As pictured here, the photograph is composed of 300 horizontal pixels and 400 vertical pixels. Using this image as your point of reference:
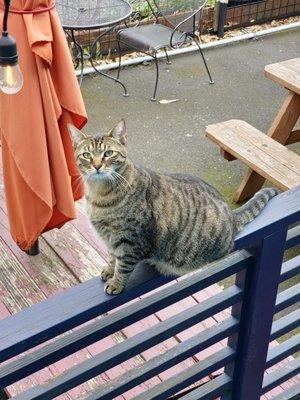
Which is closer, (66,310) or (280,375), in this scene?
(66,310)

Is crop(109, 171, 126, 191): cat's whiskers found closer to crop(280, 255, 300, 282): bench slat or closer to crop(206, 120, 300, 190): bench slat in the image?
crop(280, 255, 300, 282): bench slat

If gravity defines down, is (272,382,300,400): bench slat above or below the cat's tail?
below

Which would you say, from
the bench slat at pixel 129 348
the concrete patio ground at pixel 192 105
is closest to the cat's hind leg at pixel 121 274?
the bench slat at pixel 129 348

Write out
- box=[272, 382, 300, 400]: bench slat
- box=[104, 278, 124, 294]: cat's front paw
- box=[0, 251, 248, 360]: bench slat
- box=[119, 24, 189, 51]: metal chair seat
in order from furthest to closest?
box=[119, 24, 189, 51]: metal chair seat, box=[272, 382, 300, 400]: bench slat, box=[104, 278, 124, 294]: cat's front paw, box=[0, 251, 248, 360]: bench slat

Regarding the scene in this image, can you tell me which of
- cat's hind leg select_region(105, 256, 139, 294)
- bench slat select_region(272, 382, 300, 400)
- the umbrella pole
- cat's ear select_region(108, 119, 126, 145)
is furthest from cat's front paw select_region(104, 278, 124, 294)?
the umbrella pole

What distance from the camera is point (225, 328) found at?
81.5 inches

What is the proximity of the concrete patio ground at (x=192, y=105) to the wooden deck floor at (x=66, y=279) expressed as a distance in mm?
1545

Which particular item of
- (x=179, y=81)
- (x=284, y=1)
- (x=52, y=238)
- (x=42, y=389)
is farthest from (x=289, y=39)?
(x=42, y=389)

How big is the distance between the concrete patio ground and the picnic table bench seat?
0.52 metres

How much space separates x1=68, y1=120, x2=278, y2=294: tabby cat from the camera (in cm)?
203

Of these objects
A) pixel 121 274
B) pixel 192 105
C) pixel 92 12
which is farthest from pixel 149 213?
pixel 192 105

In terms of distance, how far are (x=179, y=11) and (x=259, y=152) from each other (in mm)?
2508

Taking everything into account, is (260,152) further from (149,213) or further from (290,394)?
(149,213)

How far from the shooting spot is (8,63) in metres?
1.88
